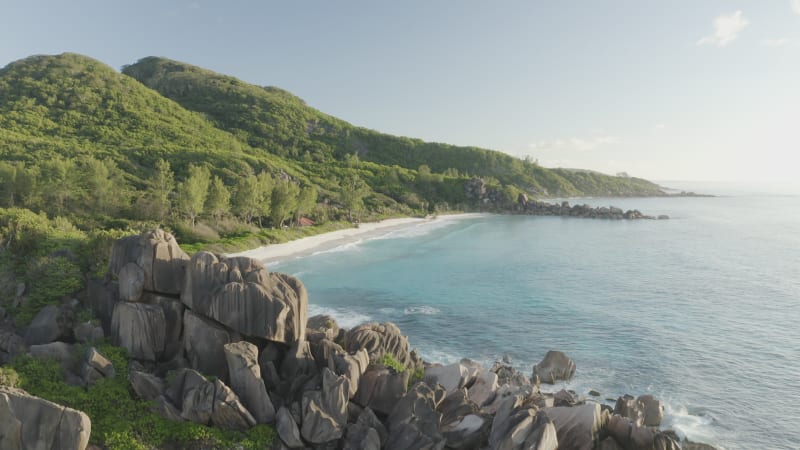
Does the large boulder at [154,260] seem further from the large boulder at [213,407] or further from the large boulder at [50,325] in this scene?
the large boulder at [213,407]

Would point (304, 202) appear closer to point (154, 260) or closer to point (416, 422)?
point (154, 260)

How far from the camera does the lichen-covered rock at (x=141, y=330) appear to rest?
70.5ft

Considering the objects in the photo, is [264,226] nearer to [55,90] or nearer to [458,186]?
[458,186]

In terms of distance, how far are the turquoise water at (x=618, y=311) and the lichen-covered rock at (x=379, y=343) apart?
7286 mm

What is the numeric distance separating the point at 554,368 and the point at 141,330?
85.4 feet

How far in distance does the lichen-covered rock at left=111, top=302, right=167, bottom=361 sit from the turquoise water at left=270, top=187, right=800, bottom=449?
18.8 metres

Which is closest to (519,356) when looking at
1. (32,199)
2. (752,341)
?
(752,341)

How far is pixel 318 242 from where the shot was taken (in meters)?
82.0

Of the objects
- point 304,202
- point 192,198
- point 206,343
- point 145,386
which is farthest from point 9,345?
point 304,202

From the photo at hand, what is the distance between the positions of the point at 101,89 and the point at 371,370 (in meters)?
190

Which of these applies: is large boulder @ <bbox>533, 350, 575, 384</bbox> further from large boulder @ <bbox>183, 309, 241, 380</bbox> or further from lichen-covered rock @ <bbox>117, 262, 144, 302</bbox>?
lichen-covered rock @ <bbox>117, 262, 144, 302</bbox>

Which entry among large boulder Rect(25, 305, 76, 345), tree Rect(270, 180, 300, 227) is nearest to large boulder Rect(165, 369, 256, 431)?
large boulder Rect(25, 305, 76, 345)

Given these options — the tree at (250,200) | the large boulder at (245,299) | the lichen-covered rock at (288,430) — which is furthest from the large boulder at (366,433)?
the tree at (250,200)

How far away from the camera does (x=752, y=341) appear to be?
38094 mm
